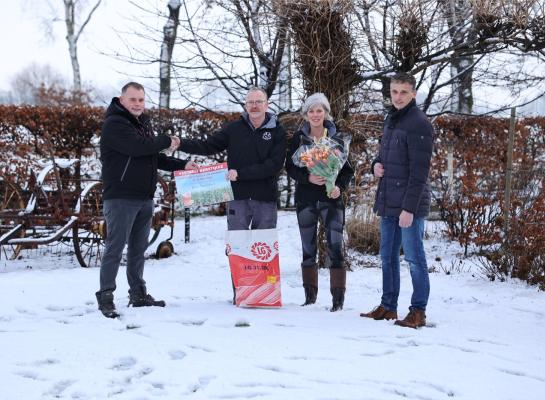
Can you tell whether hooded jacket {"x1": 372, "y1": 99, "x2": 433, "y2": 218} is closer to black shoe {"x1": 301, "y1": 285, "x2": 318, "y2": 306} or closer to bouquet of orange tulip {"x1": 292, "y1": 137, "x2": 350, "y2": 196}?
bouquet of orange tulip {"x1": 292, "y1": 137, "x2": 350, "y2": 196}

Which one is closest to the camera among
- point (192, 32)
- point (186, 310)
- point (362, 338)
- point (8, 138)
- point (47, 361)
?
point (47, 361)

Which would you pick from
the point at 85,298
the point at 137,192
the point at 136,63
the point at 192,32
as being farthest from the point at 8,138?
the point at 137,192

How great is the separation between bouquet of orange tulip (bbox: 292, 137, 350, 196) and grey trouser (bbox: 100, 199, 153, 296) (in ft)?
4.20

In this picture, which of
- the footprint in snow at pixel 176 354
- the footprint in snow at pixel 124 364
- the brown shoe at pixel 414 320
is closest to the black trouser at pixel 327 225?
the brown shoe at pixel 414 320

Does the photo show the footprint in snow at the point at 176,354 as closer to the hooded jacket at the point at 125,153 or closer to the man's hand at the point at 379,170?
the hooded jacket at the point at 125,153

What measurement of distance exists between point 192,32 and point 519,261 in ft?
14.7

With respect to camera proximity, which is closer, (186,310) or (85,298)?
(186,310)

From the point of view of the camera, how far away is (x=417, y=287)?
4.40 metres

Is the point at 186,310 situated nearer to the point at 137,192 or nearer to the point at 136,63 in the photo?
the point at 137,192

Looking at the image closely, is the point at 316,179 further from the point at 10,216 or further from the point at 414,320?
the point at 10,216

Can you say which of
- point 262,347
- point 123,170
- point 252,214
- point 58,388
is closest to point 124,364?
point 58,388

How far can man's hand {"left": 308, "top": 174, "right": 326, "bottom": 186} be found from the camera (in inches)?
184

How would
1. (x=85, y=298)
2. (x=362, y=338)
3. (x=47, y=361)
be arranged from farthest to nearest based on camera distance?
(x=85, y=298), (x=362, y=338), (x=47, y=361)

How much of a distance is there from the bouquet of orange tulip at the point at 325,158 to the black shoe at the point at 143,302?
162 centimetres
